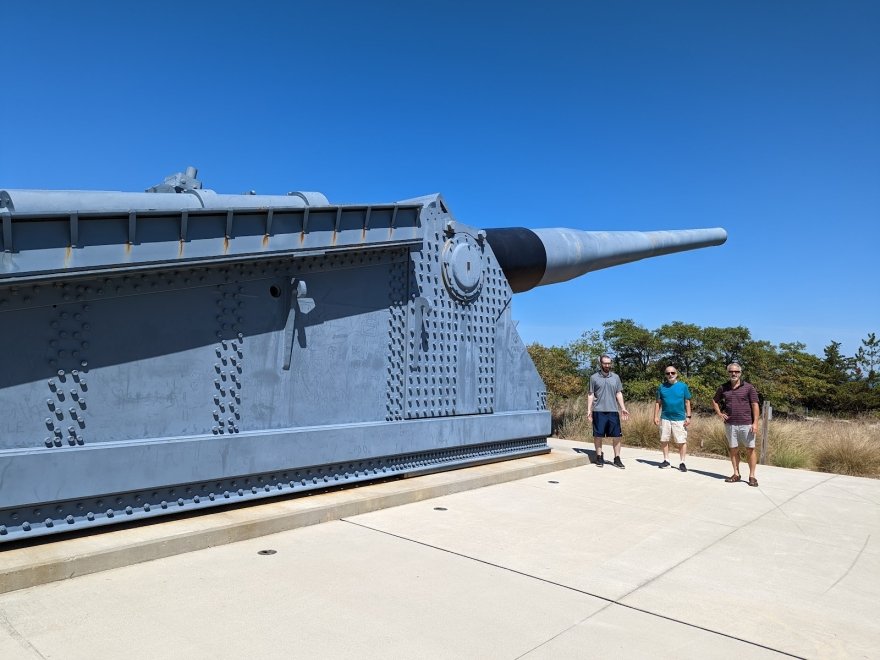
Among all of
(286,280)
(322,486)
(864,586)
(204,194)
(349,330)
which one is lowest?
(864,586)

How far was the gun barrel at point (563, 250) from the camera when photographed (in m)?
8.06

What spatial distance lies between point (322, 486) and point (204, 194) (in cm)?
258

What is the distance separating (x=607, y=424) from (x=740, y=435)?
64.0 inches

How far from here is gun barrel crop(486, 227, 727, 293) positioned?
8.06 metres

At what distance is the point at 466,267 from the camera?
692cm

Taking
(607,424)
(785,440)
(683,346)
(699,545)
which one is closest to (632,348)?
(683,346)

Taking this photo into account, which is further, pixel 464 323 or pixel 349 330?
pixel 464 323

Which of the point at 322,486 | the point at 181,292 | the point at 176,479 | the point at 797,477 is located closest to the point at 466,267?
the point at 322,486

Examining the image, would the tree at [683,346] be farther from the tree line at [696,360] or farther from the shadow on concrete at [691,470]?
the shadow on concrete at [691,470]

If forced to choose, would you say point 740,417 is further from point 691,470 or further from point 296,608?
point 296,608

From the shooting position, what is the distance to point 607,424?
8.67 meters

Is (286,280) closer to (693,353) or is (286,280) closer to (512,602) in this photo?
(512,602)

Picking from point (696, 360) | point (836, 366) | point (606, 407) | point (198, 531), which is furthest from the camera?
point (836, 366)

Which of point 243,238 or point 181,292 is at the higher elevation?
point 243,238
